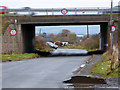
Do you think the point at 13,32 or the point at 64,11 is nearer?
the point at 13,32

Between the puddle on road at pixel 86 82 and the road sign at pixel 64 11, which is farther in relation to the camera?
the road sign at pixel 64 11

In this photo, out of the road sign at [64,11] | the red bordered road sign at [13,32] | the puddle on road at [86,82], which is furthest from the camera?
the road sign at [64,11]

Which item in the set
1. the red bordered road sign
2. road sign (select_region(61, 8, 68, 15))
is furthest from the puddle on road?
road sign (select_region(61, 8, 68, 15))

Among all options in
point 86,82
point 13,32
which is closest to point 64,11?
point 13,32

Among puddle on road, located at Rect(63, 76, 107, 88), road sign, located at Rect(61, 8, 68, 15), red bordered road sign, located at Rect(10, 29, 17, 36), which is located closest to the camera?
puddle on road, located at Rect(63, 76, 107, 88)

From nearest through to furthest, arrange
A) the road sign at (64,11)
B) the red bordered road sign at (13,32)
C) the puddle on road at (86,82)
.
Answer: the puddle on road at (86,82), the red bordered road sign at (13,32), the road sign at (64,11)

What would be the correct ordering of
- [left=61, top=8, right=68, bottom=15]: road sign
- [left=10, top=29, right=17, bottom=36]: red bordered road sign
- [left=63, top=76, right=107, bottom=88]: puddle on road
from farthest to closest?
[left=61, top=8, right=68, bottom=15]: road sign
[left=10, top=29, right=17, bottom=36]: red bordered road sign
[left=63, top=76, right=107, bottom=88]: puddle on road

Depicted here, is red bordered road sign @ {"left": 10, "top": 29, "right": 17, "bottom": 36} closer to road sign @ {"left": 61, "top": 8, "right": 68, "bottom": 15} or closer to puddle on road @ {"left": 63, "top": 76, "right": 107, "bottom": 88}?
road sign @ {"left": 61, "top": 8, "right": 68, "bottom": 15}

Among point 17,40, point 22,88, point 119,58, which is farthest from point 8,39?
point 22,88

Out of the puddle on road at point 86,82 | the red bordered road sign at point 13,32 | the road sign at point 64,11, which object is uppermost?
the road sign at point 64,11

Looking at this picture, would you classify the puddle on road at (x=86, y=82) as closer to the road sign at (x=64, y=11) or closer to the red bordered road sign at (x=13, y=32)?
the red bordered road sign at (x=13, y=32)

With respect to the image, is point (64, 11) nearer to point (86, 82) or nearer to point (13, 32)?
point (13, 32)

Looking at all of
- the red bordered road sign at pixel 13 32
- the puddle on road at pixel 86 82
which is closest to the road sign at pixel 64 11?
the red bordered road sign at pixel 13 32

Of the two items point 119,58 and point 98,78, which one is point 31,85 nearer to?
point 98,78
